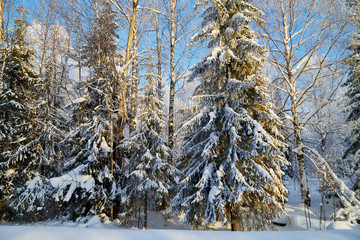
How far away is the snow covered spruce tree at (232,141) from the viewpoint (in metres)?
5.48

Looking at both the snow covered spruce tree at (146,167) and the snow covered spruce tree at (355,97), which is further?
the snow covered spruce tree at (355,97)

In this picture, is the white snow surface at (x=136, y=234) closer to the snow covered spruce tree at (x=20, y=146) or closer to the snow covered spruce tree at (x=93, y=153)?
the snow covered spruce tree at (x=93, y=153)

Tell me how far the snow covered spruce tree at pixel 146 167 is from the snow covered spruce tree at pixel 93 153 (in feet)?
2.23

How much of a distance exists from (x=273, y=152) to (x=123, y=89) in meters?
6.19

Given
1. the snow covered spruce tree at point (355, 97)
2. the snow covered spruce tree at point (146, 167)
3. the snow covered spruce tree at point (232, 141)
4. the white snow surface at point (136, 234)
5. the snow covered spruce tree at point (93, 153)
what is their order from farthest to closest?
1. the snow covered spruce tree at point (355, 97)
2. the snow covered spruce tree at point (146, 167)
3. the snow covered spruce tree at point (93, 153)
4. the snow covered spruce tree at point (232, 141)
5. the white snow surface at point (136, 234)

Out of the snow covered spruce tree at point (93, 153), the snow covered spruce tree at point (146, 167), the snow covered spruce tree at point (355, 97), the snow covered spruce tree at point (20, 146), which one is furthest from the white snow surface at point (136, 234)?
the snow covered spruce tree at point (355, 97)

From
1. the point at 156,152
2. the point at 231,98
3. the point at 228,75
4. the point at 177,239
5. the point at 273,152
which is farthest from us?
the point at 156,152

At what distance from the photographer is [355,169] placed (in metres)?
9.63

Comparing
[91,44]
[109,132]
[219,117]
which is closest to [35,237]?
[219,117]

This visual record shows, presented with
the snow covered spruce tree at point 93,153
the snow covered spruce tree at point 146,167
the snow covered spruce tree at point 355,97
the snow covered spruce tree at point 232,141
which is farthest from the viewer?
the snow covered spruce tree at point 355,97

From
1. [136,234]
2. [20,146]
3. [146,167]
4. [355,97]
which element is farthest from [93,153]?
[355,97]

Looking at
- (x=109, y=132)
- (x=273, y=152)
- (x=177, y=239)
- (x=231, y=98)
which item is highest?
(x=231, y=98)

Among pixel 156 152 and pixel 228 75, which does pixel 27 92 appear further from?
pixel 228 75

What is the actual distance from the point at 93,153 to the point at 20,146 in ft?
15.3
